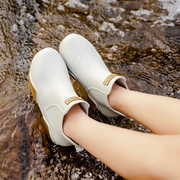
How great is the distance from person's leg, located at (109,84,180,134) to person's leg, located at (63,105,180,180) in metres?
0.12

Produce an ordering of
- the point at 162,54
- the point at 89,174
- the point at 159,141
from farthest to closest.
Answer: the point at 162,54 < the point at 89,174 < the point at 159,141

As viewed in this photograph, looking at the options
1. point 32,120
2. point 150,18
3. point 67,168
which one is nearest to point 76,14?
point 150,18

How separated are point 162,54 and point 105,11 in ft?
2.23

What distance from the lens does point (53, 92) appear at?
3.45 feet

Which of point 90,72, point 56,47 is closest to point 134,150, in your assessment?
point 90,72

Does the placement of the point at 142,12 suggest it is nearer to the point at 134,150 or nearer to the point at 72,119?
the point at 72,119

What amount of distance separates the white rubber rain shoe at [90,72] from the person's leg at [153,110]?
74 mm

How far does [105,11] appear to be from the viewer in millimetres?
1948

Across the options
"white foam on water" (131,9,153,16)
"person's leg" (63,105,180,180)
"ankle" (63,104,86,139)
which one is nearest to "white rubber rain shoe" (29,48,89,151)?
"ankle" (63,104,86,139)

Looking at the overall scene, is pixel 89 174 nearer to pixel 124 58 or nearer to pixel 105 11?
pixel 124 58

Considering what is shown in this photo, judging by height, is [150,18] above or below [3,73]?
above

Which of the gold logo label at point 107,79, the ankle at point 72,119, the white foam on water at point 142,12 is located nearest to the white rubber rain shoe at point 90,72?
the gold logo label at point 107,79

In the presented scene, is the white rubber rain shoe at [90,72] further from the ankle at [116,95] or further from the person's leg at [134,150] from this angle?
the person's leg at [134,150]

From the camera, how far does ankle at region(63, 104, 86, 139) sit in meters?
0.93
